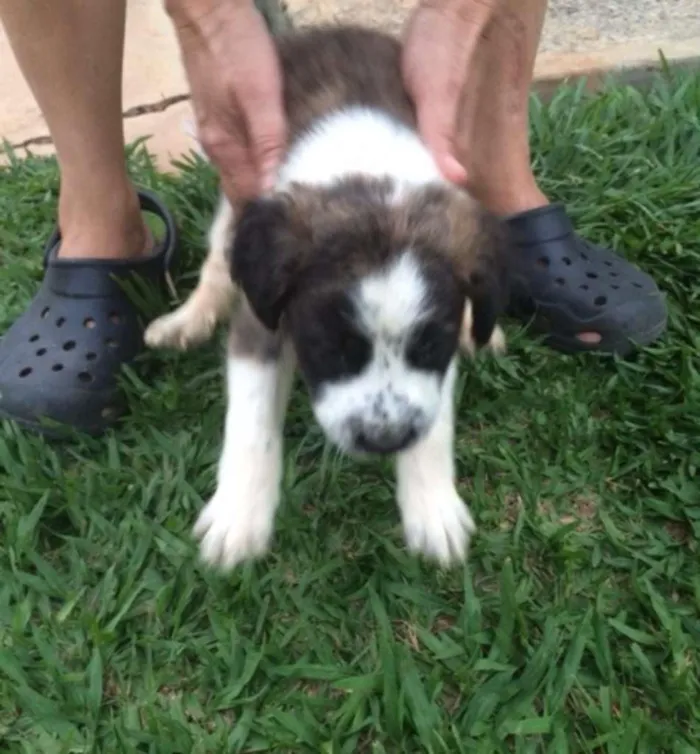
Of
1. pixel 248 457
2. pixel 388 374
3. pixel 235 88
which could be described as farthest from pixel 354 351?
pixel 235 88

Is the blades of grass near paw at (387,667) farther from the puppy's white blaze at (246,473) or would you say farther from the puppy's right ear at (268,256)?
the puppy's right ear at (268,256)

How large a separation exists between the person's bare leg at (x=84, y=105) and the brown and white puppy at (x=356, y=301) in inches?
18.1

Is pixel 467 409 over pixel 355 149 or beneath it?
beneath

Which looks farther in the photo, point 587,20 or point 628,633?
point 587,20

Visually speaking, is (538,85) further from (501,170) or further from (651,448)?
(651,448)

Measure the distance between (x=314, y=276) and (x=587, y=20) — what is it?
2.62 m

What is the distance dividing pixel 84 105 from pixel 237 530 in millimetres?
1148

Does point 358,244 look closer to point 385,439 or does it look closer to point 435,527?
point 385,439

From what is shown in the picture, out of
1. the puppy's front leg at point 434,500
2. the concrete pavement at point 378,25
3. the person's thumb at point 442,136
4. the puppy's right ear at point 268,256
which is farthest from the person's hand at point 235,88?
the concrete pavement at point 378,25

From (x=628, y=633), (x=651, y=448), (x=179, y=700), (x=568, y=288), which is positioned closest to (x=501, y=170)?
(x=568, y=288)

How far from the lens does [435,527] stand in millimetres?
2195

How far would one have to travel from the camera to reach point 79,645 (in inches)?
80.9

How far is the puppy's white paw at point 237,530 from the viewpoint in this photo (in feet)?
7.14

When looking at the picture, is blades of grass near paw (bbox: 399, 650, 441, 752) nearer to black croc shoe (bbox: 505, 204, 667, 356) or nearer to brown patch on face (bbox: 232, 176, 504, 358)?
brown patch on face (bbox: 232, 176, 504, 358)
